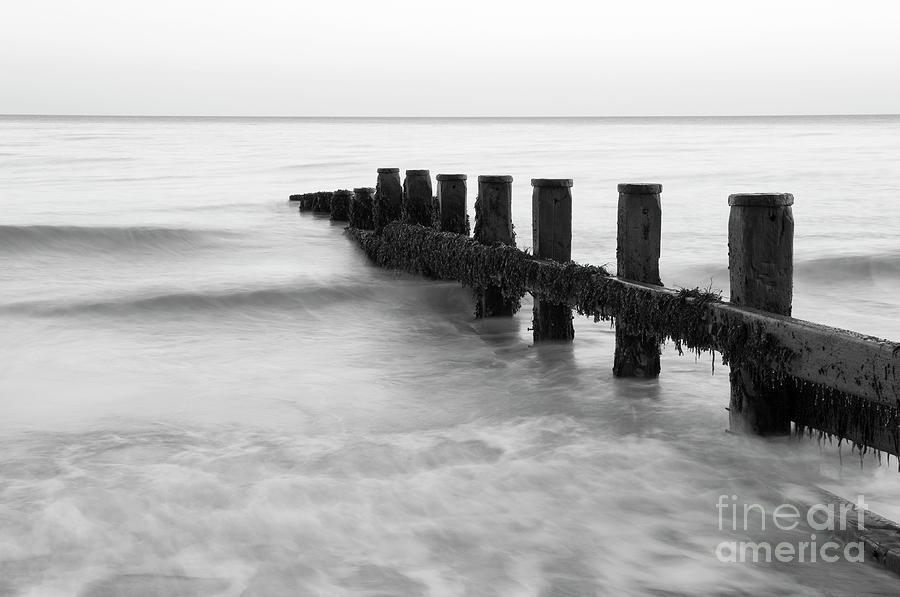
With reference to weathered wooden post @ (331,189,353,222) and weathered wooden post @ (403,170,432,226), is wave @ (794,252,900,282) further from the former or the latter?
weathered wooden post @ (331,189,353,222)

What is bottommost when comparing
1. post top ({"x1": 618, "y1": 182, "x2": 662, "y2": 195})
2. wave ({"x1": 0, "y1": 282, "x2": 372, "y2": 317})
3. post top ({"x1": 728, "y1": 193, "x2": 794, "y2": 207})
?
wave ({"x1": 0, "y1": 282, "x2": 372, "y2": 317})

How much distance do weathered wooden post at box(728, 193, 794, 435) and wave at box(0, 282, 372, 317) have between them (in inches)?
191

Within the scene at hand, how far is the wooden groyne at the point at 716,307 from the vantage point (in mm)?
3441

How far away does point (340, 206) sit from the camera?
A: 12906 mm

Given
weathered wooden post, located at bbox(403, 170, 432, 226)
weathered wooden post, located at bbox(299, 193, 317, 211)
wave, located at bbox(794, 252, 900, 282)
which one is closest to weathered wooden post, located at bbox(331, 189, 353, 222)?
weathered wooden post, located at bbox(299, 193, 317, 211)

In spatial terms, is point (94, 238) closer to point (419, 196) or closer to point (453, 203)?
point (419, 196)

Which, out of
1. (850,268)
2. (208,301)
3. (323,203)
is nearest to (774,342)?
(208,301)

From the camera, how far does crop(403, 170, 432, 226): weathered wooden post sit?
8.16 meters

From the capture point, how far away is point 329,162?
30.2 metres

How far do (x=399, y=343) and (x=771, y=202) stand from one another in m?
3.69

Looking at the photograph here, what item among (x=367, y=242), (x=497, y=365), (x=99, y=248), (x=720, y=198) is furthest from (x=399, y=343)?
(x=720, y=198)

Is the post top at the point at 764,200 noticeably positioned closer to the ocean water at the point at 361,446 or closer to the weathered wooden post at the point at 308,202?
the ocean water at the point at 361,446

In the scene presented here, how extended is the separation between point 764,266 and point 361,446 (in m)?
2.11

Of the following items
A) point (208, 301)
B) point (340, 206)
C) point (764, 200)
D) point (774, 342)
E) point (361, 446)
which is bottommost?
point (361, 446)
